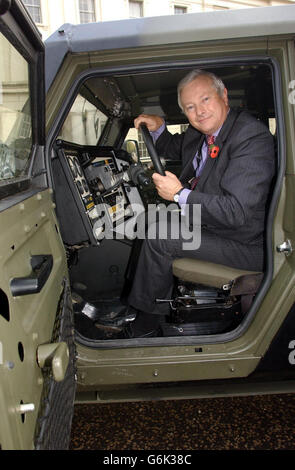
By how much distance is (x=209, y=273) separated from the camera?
1.84 metres

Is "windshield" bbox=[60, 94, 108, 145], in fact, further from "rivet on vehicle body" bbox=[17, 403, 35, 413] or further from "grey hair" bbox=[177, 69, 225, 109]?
"rivet on vehicle body" bbox=[17, 403, 35, 413]

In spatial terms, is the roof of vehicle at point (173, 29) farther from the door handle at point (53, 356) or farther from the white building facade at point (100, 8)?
the white building facade at point (100, 8)

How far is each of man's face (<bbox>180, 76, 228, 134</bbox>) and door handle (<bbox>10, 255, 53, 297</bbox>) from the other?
1.23m

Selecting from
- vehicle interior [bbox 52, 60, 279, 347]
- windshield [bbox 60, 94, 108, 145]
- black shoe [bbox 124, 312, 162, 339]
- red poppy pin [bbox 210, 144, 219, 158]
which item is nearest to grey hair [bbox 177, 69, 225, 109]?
vehicle interior [bbox 52, 60, 279, 347]

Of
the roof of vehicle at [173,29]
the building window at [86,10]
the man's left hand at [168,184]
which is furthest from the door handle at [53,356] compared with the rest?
the building window at [86,10]

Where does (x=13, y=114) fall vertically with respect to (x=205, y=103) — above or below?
below

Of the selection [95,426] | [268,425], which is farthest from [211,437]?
[95,426]

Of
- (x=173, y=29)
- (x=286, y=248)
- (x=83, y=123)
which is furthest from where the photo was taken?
(x=83, y=123)

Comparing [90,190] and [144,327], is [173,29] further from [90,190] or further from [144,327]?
[144,327]

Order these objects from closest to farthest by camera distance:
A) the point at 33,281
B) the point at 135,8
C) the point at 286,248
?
the point at 33,281 → the point at 286,248 → the point at 135,8

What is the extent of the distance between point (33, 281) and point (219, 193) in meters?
1.17

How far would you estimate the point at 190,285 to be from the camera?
1.96m

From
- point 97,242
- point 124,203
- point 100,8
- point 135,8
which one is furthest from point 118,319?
point 135,8

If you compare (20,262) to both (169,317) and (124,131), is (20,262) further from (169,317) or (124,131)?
(124,131)
